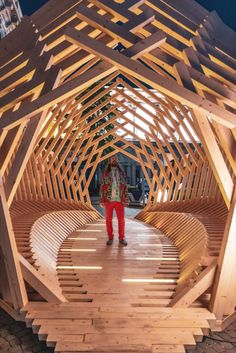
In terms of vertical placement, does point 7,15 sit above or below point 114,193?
above

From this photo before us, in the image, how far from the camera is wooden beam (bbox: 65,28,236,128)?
3082 millimetres

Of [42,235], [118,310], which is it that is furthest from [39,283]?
[42,235]

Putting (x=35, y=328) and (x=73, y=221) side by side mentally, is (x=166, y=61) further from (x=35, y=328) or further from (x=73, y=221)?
(x=73, y=221)

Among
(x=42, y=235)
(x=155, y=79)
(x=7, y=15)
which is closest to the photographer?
(x=155, y=79)

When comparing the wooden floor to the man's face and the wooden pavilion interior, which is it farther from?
the man's face

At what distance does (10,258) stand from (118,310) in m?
1.46

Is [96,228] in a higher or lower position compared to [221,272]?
lower

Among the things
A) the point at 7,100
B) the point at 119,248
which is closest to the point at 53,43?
the point at 7,100

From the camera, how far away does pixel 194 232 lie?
18.7 ft

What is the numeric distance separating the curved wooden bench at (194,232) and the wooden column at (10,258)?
2047mm

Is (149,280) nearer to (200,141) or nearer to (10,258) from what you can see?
(10,258)

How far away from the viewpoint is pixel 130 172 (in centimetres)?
1992

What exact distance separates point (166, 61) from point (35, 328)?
3414 mm

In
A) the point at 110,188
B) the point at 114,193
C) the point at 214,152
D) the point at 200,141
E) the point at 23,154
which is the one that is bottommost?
the point at 114,193
